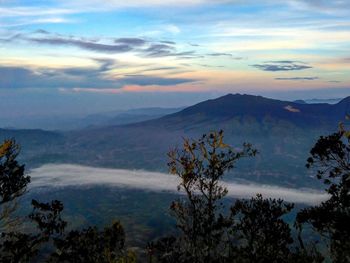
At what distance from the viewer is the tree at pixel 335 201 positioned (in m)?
30.5

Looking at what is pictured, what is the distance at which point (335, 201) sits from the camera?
105ft

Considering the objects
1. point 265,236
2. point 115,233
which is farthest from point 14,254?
point 265,236

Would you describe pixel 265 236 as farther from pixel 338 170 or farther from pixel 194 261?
pixel 338 170

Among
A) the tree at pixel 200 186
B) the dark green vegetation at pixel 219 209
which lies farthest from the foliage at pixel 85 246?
the tree at pixel 200 186

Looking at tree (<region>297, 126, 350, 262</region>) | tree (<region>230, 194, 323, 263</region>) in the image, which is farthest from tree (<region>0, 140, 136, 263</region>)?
tree (<region>297, 126, 350, 262</region>)

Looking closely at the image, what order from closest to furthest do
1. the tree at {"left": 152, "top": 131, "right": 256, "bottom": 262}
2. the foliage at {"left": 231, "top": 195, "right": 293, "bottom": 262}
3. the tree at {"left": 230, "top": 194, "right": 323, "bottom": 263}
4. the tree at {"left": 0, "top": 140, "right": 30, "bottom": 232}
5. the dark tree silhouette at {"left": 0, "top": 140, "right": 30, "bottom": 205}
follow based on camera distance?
1. the tree at {"left": 0, "top": 140, "right": 30, "bottom": 232}
2. the dark tree silhouette at {"left": 0, "top": 140, "right": 30, "bottom": 205}
3. the tree at {"left": 152, "top": 131, "right": 256, "bottom": 262}
4. the tree at {"left": 230, "top": 194, "right": 323, "bottom": 263}
5. the foliage at {"left": 231, "top": 195, "right": 293, "bottom": 262}

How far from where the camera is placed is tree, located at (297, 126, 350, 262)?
30.5 m

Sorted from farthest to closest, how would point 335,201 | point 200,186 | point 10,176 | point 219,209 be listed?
point 219,209, point 10,176, point 200,186, point 335,201

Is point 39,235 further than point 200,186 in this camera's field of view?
Yes

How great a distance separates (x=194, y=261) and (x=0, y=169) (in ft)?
57.9

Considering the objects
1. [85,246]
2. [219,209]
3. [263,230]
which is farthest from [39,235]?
[263,230]

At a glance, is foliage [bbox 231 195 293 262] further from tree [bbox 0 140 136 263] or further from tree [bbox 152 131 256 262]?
tree [bbox 0 140 136 263]

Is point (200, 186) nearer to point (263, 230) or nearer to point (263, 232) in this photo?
point (263, 230)

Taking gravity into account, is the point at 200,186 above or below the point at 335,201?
above
